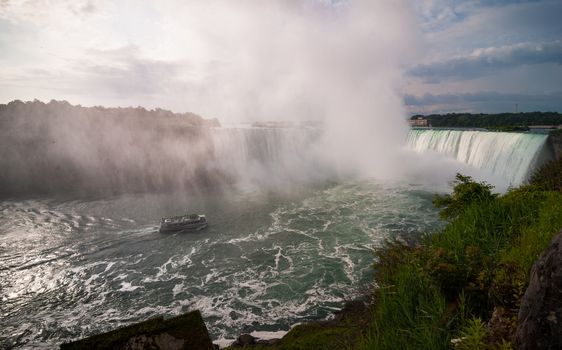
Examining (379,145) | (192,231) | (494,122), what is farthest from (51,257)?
(494,122)

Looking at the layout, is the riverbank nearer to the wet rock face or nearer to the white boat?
the wet rock face

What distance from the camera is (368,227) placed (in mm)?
28453

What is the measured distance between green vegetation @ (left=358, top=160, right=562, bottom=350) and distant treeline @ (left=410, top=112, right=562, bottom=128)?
251 ft

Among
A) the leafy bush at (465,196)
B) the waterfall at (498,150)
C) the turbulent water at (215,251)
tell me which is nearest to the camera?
the leafy bush at (465,196)

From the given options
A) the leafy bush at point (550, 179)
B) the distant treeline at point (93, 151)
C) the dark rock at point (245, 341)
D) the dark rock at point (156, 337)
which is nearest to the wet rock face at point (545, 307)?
the dark rock at point (156, 337)

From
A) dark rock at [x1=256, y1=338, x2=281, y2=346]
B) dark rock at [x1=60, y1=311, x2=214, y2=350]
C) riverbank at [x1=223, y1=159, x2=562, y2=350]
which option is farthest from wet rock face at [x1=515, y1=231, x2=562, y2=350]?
dark rock at [x1=256, y1=338, x2=281, y2=346]

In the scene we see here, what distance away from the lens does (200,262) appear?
2370 centimetres

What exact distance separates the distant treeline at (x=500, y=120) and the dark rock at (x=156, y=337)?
8182 centimetres

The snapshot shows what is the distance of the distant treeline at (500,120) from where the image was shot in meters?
74.8

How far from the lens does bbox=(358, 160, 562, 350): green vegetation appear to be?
14.0ft

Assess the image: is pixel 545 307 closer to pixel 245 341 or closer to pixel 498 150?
pixel 245 341

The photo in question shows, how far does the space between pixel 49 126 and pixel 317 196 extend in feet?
221

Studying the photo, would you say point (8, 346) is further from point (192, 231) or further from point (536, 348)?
point (536, 348)

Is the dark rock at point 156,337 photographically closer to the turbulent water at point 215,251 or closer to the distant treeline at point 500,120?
the turbulent water at point 215,251
